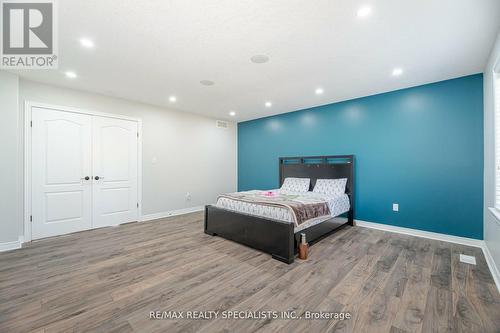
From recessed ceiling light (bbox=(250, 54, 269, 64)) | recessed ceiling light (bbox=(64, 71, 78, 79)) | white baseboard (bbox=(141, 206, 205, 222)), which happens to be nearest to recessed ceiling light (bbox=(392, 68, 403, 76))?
recessed ceiling light (bbox=(250, 54, 269, 64))

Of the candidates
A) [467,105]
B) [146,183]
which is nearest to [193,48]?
[146,183]

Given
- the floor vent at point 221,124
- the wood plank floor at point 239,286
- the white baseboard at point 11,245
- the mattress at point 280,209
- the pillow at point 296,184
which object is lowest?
the wood plank floor at point 239,286

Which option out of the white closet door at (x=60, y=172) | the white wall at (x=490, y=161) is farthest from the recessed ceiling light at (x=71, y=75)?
the white wall at (x=490, y=161)

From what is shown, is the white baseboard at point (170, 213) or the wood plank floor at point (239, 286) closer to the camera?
the wood plank floor at point (239, 286)

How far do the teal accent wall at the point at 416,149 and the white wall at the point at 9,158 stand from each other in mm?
5211

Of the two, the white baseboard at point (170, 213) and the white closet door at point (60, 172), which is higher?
the white closet door at point (60, 172)

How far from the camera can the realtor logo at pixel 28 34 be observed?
6.21ft

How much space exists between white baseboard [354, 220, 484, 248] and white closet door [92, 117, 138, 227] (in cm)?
476

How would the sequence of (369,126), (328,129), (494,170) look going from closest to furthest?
(494,170) < (369,126) < (328,129)

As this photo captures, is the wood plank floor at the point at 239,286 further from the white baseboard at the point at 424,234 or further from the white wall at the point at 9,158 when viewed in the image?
the white wall at the point at 9,158

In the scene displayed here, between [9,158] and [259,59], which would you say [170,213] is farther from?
[259,59]

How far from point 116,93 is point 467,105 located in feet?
19.5

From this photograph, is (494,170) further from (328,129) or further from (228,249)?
(228,249)

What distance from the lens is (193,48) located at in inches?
96.7
